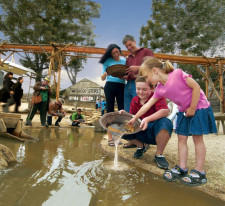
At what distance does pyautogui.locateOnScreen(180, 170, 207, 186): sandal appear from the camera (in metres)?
1.73

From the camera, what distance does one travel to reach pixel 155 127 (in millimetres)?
2275

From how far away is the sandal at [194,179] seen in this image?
1.73 meters

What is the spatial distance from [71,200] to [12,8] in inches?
967

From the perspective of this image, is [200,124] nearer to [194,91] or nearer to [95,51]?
[194,91]

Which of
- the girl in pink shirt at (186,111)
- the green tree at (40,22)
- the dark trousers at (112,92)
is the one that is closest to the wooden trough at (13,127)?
the dark trousers at (112,92)

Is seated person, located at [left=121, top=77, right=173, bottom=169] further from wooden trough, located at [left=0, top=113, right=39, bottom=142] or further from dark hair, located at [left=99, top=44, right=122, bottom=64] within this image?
wooden trough, located at [left=0, top=113, right=39, bottom=142]

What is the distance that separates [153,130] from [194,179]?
74 centimetres

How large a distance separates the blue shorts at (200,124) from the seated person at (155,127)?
0.89ft

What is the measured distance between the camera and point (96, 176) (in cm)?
188

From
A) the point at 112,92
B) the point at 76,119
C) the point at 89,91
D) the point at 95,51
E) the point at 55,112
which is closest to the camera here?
the point at 112,92

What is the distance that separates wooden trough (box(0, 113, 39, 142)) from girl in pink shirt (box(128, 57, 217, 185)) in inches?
106

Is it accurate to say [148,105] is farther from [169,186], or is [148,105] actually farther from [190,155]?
[190,155]

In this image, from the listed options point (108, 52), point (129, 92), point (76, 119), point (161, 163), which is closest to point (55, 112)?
point (76, 119)

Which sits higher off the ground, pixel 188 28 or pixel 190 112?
pixel 188 28
